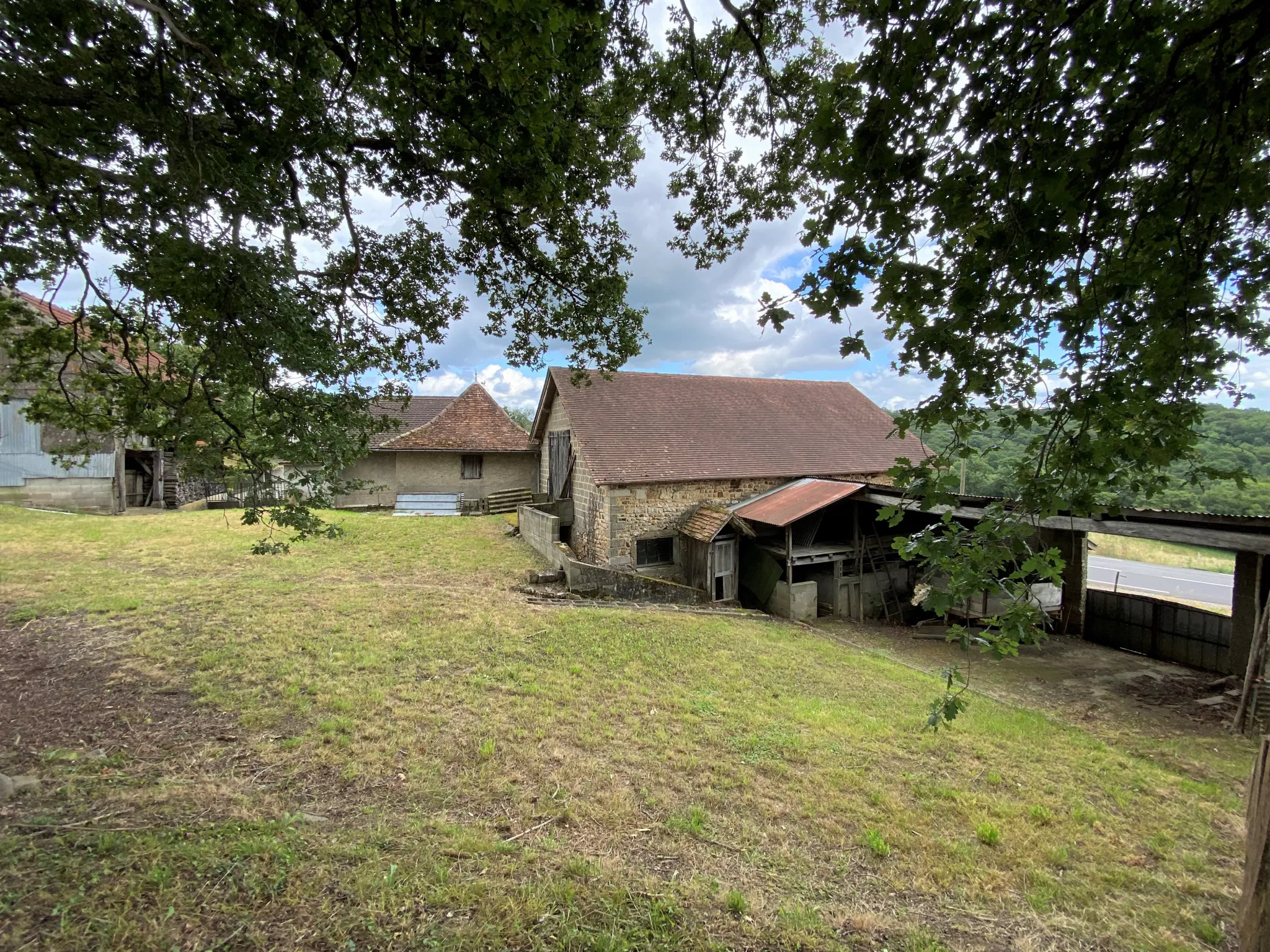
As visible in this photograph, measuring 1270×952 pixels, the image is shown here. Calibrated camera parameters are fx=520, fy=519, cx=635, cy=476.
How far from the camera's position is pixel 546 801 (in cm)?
412

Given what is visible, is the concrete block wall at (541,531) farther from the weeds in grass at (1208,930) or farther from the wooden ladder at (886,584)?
the weeds in grass at (1208,930)

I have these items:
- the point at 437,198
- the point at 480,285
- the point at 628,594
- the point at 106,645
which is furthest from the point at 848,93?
the point at 628,594

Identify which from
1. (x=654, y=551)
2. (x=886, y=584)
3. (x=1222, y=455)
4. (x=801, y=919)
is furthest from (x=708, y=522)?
(x=801, y=919)

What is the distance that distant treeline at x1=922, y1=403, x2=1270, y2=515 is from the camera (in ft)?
9.61

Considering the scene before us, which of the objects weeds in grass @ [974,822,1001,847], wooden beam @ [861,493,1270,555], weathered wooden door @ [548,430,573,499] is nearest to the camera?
weeds in grass @ [974,822,1001,847]

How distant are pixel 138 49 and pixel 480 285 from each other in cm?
348

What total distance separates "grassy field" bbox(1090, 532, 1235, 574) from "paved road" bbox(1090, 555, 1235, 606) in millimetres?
909

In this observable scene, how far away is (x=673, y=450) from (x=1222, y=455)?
12.5 metres

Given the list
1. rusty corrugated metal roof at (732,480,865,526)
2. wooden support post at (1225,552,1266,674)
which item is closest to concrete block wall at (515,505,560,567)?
rusty corrugated metal roof at (732,480,865,526)

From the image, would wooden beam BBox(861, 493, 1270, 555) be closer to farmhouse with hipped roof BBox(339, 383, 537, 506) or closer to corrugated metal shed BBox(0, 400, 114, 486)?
farmhouse with hipped roof BBox(339, 383, 537, 506)

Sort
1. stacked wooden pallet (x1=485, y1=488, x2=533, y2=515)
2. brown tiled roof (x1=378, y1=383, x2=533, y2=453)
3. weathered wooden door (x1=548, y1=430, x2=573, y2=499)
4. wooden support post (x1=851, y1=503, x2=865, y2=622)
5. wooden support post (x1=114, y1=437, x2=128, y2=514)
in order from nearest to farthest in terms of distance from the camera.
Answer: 1. wooden support post (x1=851, y1=503, x2=865, y2=622)
2. wooden support post (x1=114, y1=437, x2=128, y2=514)
3. weathered wooden door (x1=548, y1=430, x2=573, y2=499)
4. stacked wooden pallet (x1=485, y1=488, x2=533, y2=515)
5. brown tiled roof (x1=378, y1=383, x2=533, y2=453)

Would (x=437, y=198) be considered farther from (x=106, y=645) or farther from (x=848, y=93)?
(x=106, y=645)

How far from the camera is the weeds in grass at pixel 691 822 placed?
3906 mm

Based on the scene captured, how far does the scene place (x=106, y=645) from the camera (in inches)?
258
